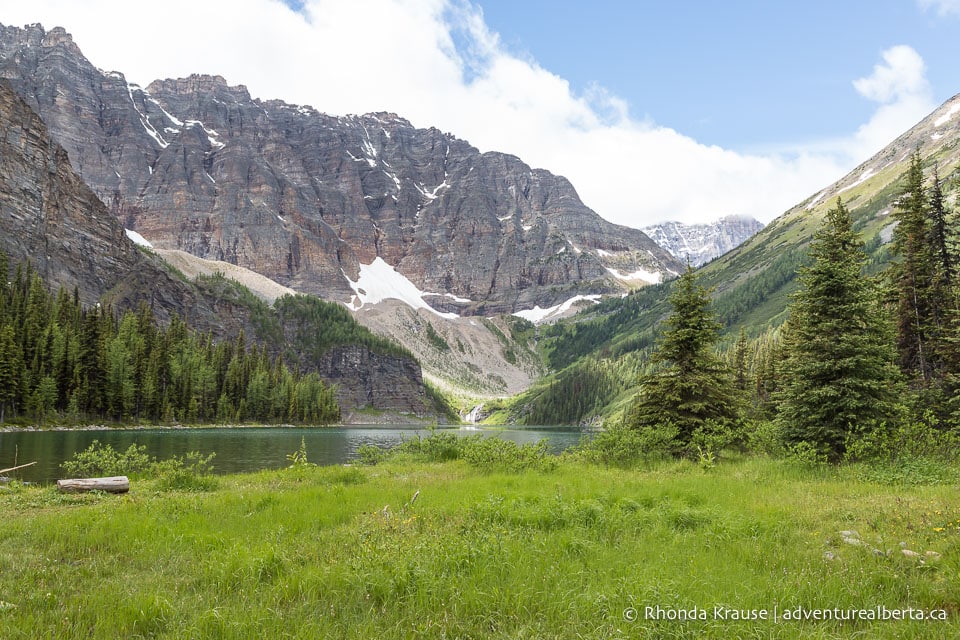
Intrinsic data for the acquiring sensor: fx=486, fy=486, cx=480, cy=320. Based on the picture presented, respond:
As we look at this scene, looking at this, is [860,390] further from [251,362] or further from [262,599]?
[251,362]

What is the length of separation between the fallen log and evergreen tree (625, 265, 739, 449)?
22455mm

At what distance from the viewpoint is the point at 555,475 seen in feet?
61.5

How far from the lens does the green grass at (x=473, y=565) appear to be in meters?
5.58

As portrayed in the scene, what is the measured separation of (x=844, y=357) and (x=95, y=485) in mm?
28291

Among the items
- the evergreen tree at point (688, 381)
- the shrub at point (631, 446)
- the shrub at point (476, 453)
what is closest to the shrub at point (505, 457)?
the shrub at point (476, 453)

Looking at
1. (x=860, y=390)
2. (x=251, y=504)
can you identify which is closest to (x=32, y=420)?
(x=251, y=504)

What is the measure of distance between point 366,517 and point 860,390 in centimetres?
1940

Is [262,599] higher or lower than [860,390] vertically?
lower

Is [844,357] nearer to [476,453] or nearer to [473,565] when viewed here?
[476,453]

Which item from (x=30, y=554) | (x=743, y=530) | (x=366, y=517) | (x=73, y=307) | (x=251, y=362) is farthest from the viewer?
(x=251, y=362)

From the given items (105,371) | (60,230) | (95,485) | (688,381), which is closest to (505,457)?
(688,381)

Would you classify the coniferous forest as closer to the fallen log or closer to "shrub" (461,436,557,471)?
"shrub" (461,436,557,471)

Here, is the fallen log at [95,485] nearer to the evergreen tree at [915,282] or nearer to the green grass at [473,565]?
the green grass at [473,565]

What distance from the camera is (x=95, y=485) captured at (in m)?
17.0
